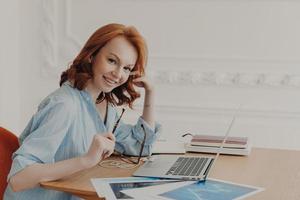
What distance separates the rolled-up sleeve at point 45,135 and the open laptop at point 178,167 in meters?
0.27

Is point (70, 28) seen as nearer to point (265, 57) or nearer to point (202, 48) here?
point (202, 48)

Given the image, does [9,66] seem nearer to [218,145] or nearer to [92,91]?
[92,91]

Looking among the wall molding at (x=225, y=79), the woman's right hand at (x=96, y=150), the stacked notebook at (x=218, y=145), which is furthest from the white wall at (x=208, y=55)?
the woman's right hand at (x=96, y=150)

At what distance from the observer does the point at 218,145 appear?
81.9 inches

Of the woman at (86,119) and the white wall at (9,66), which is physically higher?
the white wall at (9,66)

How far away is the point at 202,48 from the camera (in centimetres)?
310

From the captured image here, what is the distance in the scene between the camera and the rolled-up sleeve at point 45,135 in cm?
160

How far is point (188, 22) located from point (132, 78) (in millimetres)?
1196

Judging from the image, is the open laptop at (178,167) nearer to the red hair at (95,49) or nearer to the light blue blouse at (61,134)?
the light blue blouse at (61,134)

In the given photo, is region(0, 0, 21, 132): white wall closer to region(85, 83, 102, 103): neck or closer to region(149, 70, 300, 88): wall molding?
region(149, 70, 300, 88): wall molding

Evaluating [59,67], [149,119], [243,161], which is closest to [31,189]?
[149,119]

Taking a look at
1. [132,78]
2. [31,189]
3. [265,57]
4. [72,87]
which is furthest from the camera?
[265,57]

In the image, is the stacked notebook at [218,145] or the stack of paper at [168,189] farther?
the stacked notebook at [218,145]

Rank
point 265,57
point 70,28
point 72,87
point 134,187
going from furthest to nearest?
point 70,28
point 265,57
point 72,87
point 134,187
